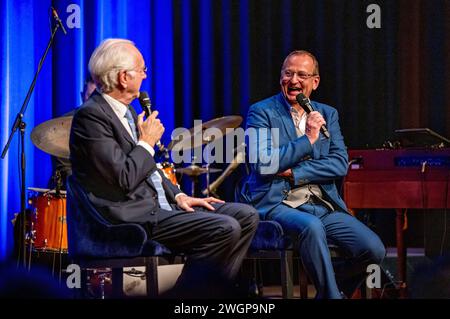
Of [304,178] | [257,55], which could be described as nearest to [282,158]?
[304,178]

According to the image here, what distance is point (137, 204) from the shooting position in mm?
3135

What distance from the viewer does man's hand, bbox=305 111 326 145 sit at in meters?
3.54

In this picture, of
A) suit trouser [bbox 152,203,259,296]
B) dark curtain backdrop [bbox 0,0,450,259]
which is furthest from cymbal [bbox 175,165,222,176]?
suit trouser [bbox 152,203,259,296]

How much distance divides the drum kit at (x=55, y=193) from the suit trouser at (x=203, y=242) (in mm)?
1363

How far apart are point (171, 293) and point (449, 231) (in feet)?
7.77

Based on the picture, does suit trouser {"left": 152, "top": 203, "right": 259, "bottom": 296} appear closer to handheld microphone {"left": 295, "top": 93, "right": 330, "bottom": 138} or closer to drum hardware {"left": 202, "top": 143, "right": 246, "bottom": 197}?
handheld microphone {"left": 295, "top": 93, "right": 330, "bottom": 138}

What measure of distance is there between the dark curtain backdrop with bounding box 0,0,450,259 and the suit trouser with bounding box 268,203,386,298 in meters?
1.84

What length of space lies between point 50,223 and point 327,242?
1.83 metres

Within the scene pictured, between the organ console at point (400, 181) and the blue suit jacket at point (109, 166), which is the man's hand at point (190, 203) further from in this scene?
the organ console at point (400, 181)

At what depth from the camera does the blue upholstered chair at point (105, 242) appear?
3088mm

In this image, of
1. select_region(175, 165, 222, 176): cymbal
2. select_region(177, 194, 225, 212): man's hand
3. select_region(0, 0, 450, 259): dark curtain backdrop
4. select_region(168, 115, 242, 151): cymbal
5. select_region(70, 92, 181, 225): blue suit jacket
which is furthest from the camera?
select_region(0, 0, 450, 259): dark curtain backdrop

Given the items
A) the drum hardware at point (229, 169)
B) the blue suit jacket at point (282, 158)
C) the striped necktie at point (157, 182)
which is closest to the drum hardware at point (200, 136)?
the drum hardware at point (229, 169)

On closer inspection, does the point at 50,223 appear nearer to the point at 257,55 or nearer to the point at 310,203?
the point at 310,203
